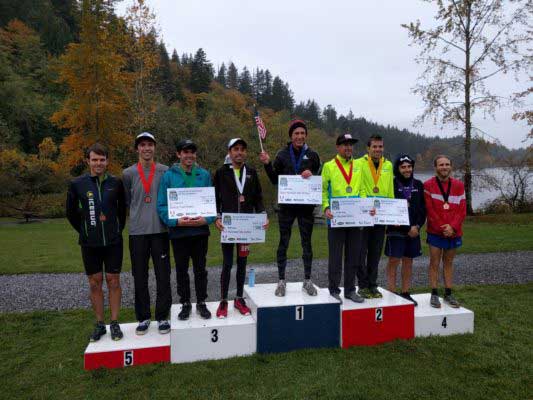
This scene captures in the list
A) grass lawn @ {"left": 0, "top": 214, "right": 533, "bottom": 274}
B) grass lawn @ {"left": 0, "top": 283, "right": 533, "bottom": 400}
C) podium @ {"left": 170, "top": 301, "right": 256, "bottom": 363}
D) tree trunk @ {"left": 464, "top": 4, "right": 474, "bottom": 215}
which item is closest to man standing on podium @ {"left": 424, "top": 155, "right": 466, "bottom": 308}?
grass lawn @ {"left": 0, "top": 283, "right": 533, "bottom": 400}

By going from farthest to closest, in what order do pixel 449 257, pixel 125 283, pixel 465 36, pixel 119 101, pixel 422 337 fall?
pixel 119 101 < pixel 465 36 < pixel 125 283 < pixel 449 257 < pixel 422 337

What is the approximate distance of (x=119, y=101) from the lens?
2200 cm

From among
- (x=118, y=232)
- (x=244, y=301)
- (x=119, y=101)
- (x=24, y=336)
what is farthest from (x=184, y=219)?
(x=119, y=101)

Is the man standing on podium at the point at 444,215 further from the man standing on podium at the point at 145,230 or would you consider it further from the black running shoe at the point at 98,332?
the black running shoe at the point at 98,332

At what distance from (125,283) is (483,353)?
6.64 meters

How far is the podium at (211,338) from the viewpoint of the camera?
13.1ft

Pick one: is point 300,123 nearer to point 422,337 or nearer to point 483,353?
point 422,337

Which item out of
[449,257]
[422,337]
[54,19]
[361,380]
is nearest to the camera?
[361,380]

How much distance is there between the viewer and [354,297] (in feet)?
15.5

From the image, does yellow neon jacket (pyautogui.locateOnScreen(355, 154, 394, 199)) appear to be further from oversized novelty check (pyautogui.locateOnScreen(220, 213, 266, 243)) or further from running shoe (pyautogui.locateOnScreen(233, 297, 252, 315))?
running shoe (pyautogui.locateOnScreen(233, 297, 252, 315))

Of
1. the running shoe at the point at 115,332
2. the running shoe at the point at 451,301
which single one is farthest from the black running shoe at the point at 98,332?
the running shoe at the point at 451,301

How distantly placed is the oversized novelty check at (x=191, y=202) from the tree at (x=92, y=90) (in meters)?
18.7

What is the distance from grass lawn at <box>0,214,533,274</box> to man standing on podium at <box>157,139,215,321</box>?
16.9ft

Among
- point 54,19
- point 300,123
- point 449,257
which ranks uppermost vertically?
point 54,19
